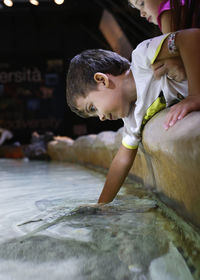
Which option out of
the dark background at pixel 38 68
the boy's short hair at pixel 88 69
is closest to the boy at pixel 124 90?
the boy's short hair at pixel 88 69

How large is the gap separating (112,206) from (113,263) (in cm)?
60

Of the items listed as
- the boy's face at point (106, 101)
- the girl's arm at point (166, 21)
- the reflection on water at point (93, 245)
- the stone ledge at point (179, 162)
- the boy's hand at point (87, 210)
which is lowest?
the boy's hand at point (87, 210)

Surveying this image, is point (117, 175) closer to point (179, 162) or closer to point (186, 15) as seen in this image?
point (179, 162)

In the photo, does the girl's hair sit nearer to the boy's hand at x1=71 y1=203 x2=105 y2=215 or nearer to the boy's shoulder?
the boy's shoulder

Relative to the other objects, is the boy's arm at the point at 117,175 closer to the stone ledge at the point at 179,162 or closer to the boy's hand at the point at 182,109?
the stone ledge at the point at 179,162

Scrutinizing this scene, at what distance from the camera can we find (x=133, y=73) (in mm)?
1297

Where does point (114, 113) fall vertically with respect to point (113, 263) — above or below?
above

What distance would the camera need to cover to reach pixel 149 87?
126cm

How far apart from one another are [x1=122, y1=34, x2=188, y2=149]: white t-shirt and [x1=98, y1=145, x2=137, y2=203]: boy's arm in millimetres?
138

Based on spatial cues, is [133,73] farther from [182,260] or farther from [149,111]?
[182,260]

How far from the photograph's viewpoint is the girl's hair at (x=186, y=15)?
1205 millimetres

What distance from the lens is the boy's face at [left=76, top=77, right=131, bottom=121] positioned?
51.0 inches

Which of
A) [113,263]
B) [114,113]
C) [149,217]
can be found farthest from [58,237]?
[114,113]

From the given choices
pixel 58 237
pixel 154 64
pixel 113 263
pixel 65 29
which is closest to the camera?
pixel 113 263
